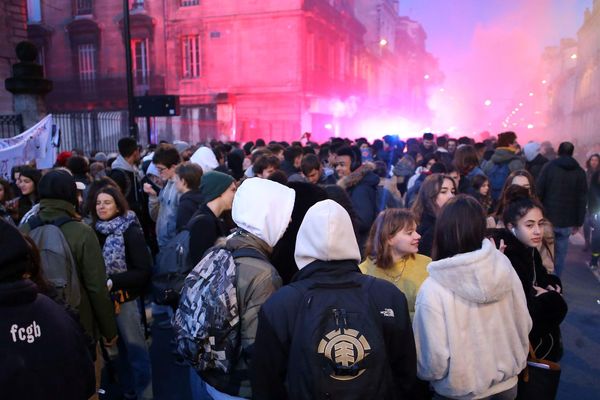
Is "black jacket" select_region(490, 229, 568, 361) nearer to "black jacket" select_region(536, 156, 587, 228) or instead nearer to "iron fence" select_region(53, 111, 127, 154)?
"black jacket" select_region(536, 156, 587, 228)

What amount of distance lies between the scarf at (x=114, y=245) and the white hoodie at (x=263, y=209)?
1.94 m

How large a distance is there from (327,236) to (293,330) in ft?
1.43

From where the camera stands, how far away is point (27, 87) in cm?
1087

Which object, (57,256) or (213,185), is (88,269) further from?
(213,185)

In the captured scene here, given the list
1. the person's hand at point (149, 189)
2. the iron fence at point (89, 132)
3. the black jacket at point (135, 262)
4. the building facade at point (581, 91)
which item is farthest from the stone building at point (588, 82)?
the black jacket at point (135, 262)

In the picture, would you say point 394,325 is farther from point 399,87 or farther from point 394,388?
point 399,87

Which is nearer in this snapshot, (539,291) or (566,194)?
→ (539,291)

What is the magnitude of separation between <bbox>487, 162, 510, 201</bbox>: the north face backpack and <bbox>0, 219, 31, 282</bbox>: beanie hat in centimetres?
773

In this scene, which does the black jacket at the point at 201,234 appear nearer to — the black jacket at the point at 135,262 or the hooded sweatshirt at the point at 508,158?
the black jacket at the point at 135,262

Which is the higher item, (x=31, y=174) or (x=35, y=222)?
(x=31, y=174)

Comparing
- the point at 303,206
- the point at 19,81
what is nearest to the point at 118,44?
the point at 19,81

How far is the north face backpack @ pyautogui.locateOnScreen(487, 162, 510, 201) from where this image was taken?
8.34 meters

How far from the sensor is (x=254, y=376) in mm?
2240

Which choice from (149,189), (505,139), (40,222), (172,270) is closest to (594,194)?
(505,139)
